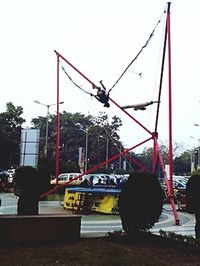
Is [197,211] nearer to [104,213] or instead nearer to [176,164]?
[104,213]

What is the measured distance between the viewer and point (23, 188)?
12820 mm

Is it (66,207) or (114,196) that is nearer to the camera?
(114,196)

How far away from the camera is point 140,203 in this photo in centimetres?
1056

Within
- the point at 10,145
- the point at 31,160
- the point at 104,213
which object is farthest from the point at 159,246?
the point at 10,145

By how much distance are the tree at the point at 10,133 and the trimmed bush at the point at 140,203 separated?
45.7 metres

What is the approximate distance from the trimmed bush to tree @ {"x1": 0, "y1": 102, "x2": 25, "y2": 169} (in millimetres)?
45687

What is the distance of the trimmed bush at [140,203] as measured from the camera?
10539 mm

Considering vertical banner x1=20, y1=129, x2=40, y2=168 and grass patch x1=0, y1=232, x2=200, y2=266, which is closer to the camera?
grass patch x1=0, y1=232, x2=200, y2=266

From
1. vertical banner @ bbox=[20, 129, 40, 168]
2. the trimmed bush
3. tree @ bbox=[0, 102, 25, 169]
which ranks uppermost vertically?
tree @ bbox=[0, 102, 25, 169]

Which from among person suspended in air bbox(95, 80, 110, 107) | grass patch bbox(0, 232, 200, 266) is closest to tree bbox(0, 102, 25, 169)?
person suspended in air bbox(95, 80, 110, 107)

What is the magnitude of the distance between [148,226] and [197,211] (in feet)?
3.92

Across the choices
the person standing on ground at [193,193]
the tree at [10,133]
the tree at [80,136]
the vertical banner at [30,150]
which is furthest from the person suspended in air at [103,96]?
the tree at [80,136]

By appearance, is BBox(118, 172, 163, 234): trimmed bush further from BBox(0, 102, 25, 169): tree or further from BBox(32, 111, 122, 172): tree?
BBox(32, 111, 122, 172): tree

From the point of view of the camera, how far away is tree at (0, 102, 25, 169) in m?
56.8
